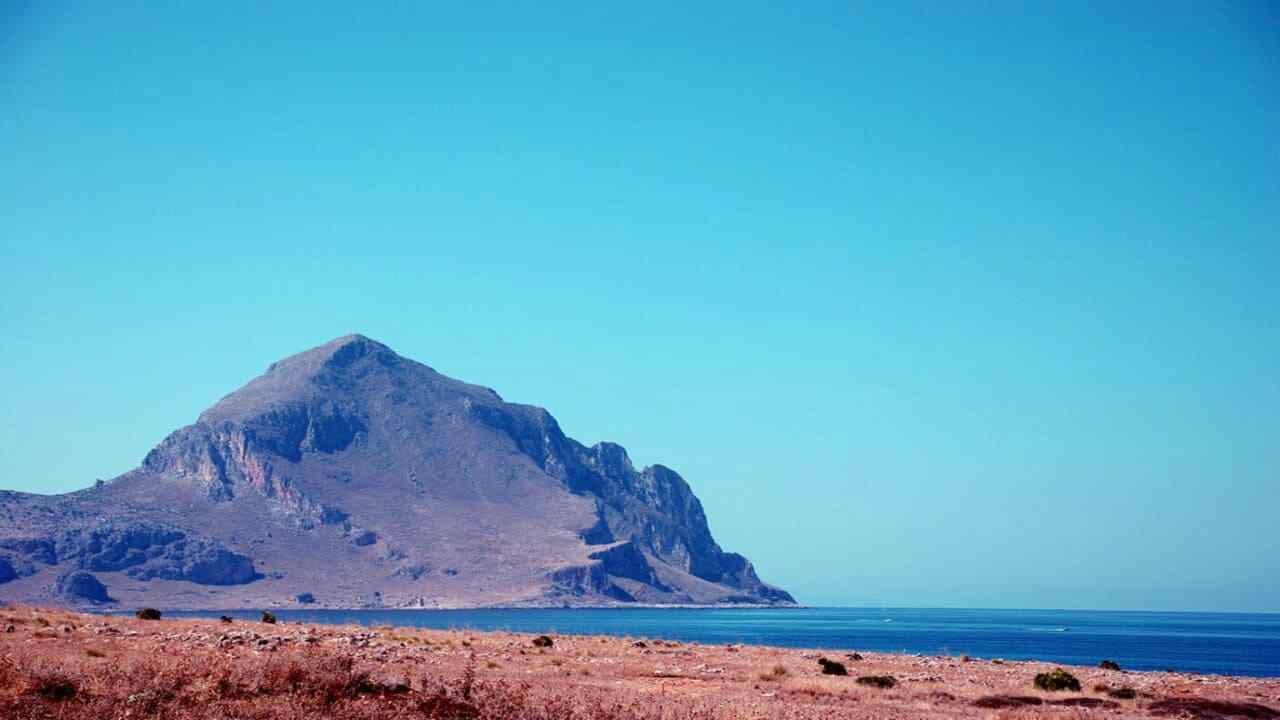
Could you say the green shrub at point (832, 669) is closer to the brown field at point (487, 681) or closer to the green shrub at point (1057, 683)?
the brown field at point (487, 681)

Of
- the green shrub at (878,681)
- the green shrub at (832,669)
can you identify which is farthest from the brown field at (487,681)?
the green shrub at (832,669)

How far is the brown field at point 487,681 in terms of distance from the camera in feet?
62.4

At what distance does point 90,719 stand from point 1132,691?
1105 inches

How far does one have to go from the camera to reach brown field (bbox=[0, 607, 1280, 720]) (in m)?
19.0

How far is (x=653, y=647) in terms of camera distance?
45.2 metres

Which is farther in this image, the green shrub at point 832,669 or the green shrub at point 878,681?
the green shrub at point 832,669

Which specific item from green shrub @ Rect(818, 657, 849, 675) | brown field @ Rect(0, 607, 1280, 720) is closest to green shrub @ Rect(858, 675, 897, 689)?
brown field @ Rect(0, 607, 1280, 720)

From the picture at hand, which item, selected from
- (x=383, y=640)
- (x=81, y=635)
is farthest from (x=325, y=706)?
(x=383, y=640)

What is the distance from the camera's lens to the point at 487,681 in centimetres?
2398

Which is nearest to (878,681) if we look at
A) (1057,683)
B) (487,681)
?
(1057,683)

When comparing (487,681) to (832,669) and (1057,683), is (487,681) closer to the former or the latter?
(832,669)

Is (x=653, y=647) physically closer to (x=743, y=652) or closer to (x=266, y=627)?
(x=743, y=652)

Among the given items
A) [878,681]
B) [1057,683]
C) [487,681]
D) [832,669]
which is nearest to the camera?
[487,681]

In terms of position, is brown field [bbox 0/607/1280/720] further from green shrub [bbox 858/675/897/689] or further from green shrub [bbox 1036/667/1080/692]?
green shrub [bbox 1036/667/1080/692]
